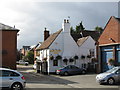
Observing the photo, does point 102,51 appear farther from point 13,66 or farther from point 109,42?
point 13,66

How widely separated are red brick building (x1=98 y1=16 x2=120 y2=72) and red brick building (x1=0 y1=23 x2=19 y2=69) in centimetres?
1124

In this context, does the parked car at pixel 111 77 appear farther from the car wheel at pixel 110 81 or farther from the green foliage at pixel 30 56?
the green foliage at pixel 30 56

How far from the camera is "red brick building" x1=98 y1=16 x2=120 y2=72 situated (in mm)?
28062

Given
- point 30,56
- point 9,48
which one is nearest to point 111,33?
point 9,48

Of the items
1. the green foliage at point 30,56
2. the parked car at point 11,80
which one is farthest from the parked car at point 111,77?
the green foliage at point 30,56

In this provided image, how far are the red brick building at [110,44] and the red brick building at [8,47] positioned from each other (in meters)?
11.2

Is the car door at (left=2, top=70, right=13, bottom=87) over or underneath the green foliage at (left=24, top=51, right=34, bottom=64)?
underneath

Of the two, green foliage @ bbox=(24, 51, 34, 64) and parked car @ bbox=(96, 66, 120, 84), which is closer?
parked car @ bbox=(96, 66, 120, 84)

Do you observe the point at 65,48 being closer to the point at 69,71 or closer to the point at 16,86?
the point at 69,71

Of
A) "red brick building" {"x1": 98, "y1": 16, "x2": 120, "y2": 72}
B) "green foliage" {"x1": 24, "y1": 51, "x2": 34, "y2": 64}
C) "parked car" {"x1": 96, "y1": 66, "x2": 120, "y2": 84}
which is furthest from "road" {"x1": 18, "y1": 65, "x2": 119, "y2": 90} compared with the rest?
"green foliage" {"x1": 24, "y1": 51, "x2": 34, "y2": 64}

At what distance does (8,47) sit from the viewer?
1159 inches

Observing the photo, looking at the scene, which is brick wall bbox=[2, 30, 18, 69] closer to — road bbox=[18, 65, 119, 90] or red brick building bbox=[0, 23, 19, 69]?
red brick building bbox=[0, 23, 19, 69]

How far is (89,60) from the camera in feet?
129

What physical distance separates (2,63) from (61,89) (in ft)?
46.4
